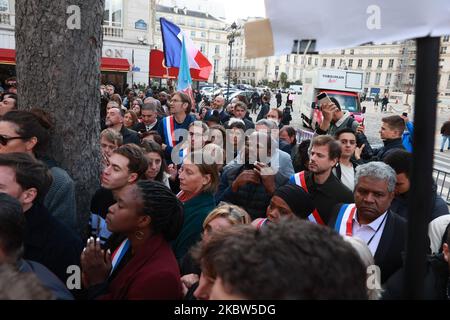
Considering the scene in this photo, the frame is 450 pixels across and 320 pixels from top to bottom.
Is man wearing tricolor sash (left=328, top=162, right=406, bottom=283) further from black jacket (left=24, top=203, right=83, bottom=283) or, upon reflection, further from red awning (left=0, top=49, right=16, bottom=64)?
red awning (left=0, top=49, right=16, bottom=64)

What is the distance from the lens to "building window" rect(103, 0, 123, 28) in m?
20.2

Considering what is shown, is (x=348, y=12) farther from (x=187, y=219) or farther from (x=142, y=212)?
(x=187, y=219)

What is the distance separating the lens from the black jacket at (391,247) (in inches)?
84.6

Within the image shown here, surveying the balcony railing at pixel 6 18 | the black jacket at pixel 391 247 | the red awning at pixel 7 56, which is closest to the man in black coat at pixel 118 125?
the black jacket at pixel 391 247

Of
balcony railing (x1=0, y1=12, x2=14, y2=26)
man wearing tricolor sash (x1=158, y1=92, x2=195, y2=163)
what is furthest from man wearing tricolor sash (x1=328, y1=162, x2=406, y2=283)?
balcony railing (x1=0, y1=12, x2=14, y2=26)

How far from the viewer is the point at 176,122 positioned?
17.9ft

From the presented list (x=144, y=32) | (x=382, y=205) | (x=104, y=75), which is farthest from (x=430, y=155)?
(x=144, y=32)

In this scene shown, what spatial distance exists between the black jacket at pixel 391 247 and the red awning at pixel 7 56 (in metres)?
16.7

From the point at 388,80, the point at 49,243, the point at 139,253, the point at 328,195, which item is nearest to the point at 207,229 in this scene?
the point at 139,253

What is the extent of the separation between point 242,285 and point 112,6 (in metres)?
22.2

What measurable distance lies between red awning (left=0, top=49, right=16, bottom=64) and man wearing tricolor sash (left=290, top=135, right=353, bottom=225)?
51.5ft

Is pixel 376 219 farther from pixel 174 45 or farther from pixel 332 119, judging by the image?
pixel 174 45

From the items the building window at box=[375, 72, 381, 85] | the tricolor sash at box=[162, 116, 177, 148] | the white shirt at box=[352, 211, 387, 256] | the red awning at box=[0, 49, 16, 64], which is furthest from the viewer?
the building window at box=[375, 72, 381, 85]

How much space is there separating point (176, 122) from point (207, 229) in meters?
3.41
